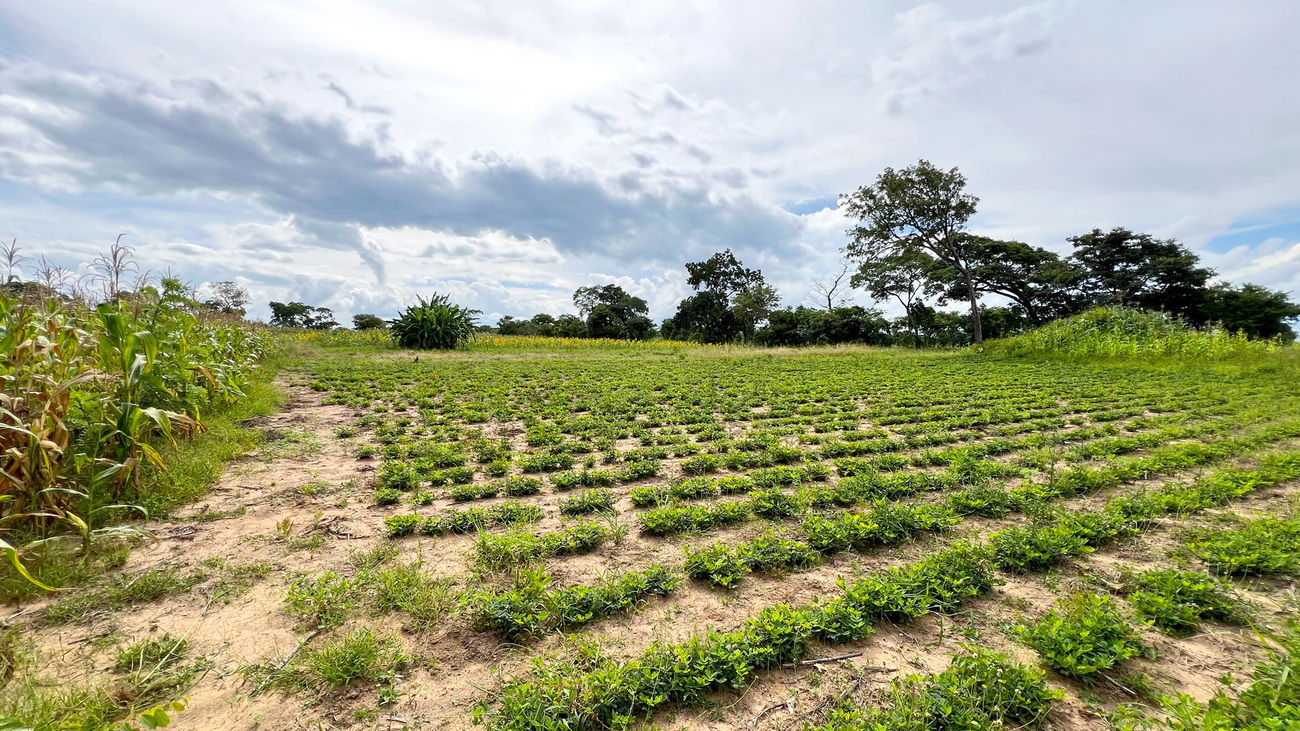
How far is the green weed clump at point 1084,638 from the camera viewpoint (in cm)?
233

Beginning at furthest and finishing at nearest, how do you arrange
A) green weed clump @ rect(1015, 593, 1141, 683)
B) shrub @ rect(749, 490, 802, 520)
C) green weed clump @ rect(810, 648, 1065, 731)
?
shrub @ rect(749, 490, 802, 520) → green weed clump @ rect(1015, 593, 1141, 683) → green weed clump @ rect(810, 648, 1065, 731)

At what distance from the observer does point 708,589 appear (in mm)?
3160

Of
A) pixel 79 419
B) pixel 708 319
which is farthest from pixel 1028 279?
pixel 79 419

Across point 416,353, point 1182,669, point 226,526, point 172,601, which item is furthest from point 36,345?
point 416,353

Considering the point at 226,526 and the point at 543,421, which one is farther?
the point at 543,421

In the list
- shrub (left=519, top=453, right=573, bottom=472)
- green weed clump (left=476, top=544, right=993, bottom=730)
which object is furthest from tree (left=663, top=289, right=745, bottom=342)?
green weed clump (left=476, top=544, right=993, bottom=730)

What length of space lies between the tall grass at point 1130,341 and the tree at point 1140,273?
663 inches

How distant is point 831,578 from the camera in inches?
129

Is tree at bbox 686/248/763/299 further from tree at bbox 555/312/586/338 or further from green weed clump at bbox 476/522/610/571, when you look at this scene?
green weed clump at bbox 476/522/610/571

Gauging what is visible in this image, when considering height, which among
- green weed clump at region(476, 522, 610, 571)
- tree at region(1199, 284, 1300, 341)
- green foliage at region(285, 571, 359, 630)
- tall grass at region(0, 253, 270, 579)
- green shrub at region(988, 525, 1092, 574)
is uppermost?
tree at region(1199, 284, 1300, 341)

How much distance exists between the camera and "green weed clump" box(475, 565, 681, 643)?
2.73 m

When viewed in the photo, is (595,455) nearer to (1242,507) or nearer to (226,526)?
(226,526)

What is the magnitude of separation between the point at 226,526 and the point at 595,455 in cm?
353

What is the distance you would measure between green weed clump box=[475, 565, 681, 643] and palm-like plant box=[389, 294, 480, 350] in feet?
74.0
